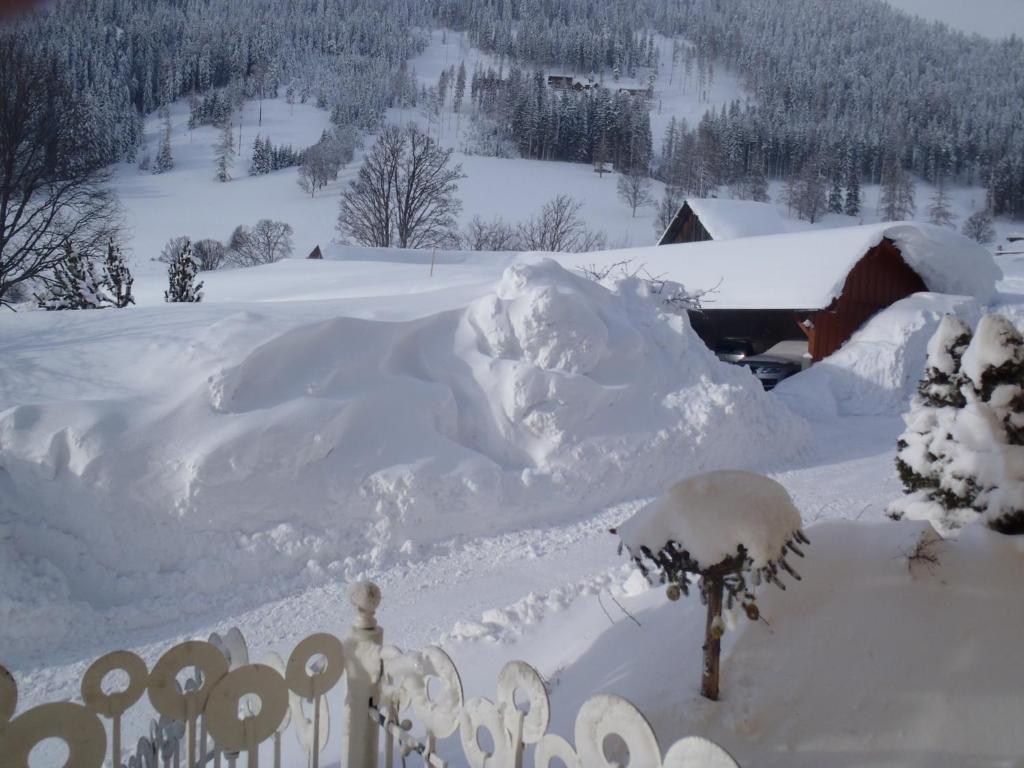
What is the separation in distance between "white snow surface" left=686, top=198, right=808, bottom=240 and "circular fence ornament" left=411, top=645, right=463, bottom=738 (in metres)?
30.9

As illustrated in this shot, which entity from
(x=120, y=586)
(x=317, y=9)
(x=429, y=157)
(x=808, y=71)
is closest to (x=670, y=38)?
(x=808, y=71)

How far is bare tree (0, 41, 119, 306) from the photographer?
1219 centimetres

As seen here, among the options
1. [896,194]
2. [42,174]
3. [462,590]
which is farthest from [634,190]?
[462,590]

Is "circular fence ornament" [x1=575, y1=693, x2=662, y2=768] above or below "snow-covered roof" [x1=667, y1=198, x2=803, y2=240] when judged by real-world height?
above

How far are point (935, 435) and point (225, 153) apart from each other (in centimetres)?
6546

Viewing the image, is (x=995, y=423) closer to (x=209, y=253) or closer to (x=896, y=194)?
(x=896, y=194)

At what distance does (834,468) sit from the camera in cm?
1045

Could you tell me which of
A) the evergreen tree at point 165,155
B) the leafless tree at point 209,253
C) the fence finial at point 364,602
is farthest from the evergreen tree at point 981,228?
the evergreen tree at point 165,155

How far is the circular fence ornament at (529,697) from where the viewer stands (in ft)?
7.12

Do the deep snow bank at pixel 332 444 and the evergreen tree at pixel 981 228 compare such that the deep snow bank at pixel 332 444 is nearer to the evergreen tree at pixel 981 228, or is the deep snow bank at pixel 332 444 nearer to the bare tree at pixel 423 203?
the evergreen tree at pixel 981 228

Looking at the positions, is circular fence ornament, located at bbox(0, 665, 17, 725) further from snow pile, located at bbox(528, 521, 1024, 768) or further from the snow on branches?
the snow on branches

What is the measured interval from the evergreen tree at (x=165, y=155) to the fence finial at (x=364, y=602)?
5651 centimetres

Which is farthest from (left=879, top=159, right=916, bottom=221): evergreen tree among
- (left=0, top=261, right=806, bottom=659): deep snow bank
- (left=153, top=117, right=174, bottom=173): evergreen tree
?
(left=153, top=117, right=174, bottom=173): evergreen tree

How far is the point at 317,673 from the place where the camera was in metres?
2.88
